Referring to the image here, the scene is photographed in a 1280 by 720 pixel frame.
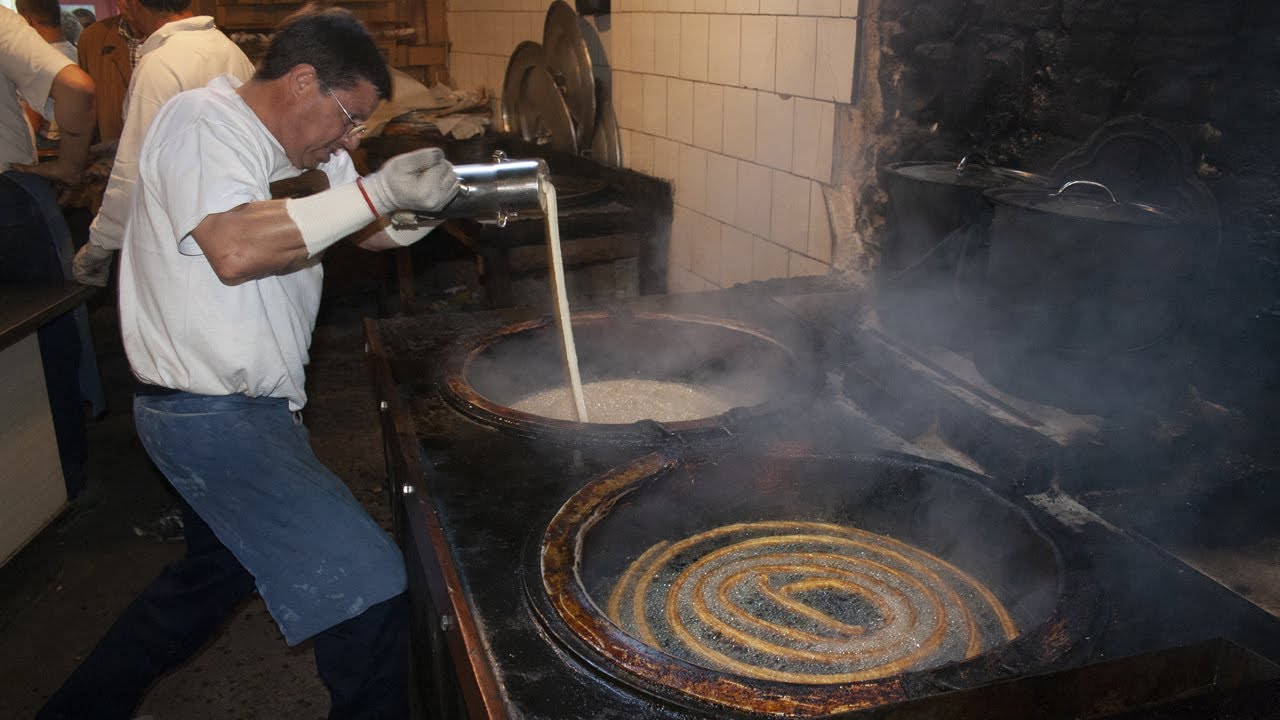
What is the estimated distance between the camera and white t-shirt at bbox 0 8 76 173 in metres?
3.90

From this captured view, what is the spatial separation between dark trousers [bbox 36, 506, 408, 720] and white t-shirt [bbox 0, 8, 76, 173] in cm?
246

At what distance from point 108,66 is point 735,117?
10.3ft

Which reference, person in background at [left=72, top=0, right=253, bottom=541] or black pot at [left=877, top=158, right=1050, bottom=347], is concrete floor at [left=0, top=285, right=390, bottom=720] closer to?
person in background at [left=72, top=0, right=253, bottom=541]

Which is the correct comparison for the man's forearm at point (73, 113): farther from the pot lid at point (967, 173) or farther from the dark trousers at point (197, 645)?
the pot lid at point (967, 173)

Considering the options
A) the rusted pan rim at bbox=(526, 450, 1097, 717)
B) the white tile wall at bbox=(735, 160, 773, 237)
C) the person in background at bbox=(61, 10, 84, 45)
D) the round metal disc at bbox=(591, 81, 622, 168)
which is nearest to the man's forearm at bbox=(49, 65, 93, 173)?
the round metal disc at bbox=(591, 81, 622, 168)

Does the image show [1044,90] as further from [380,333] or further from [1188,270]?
[380,333]

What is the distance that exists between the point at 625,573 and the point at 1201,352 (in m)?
1.41

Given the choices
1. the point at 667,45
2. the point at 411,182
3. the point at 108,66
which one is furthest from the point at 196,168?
the point at 108,66

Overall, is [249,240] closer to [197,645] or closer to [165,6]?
[197,645]

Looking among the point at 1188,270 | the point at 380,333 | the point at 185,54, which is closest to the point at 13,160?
the point at 185,54

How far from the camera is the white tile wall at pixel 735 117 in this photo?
3301 millimetres

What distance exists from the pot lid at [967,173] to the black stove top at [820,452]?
0.44 metres

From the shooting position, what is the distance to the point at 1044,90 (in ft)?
8.16

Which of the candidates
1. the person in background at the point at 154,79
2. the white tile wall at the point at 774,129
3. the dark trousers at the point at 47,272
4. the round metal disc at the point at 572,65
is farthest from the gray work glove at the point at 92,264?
the white tile wall at the point at 774,129
